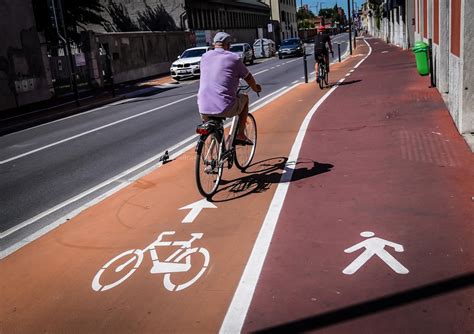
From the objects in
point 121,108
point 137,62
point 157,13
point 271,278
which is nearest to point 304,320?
point 271,278

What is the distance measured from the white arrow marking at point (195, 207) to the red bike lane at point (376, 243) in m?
0.96

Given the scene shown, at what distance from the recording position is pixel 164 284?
13.7ft

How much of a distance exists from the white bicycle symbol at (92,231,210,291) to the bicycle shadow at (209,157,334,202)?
147cm

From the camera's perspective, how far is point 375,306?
11.6 feet

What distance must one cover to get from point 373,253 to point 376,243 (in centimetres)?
21

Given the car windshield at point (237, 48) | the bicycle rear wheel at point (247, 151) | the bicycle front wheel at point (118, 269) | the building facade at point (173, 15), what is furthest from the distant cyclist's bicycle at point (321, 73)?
the building facade at point (173, 15)

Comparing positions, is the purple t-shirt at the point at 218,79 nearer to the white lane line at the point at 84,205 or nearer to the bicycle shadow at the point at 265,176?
the bicycle shadow at the point at 265,176

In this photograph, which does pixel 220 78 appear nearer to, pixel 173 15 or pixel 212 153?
pixel 212 153

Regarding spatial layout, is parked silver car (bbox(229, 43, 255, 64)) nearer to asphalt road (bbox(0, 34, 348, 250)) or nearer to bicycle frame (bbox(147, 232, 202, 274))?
asphalt road (bbox(0, 34, 348, 250))

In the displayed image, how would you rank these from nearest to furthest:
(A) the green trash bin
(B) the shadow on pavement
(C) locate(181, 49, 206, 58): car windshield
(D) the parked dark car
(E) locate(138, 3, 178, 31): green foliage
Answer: (B) the shadow on pavement
(A) the green trash bin
(C) locate(181, 49, 206, 58): car windshield
(D) the parked dark car
(E) locate(138, 3, 178, 31): green foliage

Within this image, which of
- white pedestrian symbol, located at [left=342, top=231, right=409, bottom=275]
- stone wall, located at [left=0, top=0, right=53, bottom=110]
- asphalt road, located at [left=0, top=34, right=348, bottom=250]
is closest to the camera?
white pedestrian symbol, located at [left=342, top=231, right=409, bottom=275]

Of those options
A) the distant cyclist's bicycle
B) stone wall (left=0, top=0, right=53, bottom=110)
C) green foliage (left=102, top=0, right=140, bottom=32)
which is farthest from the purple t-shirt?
green foliage (left=102, top=0, right=140, bottom=32)

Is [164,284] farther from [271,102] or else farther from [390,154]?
[271,102]

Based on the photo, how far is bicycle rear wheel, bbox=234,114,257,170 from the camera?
7.41m
